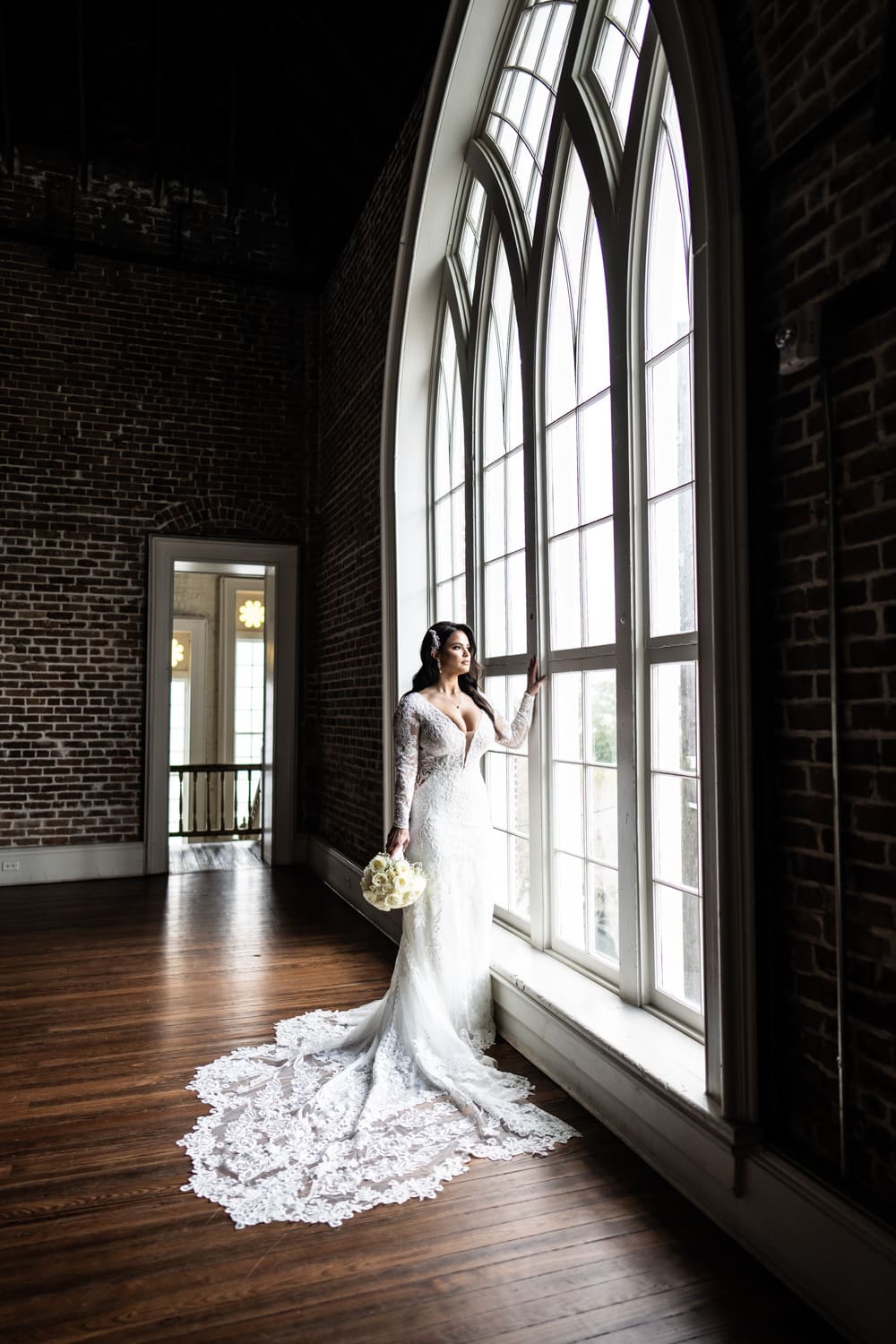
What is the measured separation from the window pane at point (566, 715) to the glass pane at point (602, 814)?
0.55ft

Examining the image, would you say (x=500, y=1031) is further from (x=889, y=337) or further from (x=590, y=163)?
(x=590, y=163)

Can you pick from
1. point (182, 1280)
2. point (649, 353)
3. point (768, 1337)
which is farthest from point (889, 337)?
point (182, 1280)

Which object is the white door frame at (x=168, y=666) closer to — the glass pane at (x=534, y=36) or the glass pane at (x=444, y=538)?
the glass pane at (x=444, y=538)

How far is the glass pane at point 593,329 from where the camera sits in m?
3.45

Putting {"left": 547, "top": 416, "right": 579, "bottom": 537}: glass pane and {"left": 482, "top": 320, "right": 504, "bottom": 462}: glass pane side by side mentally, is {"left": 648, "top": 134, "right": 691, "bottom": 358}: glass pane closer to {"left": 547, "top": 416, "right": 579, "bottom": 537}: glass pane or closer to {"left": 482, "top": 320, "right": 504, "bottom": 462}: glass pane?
{"left": 547, "top": 416, "right": 579, "bottom": 537}: glass pane

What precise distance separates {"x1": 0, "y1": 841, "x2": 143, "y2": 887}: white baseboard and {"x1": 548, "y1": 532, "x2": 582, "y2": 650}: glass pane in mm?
5127

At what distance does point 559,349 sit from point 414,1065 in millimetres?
3052

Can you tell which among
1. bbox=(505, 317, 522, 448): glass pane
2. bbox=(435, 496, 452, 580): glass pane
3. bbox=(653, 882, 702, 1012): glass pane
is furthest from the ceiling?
bbox=(653, 882, 702, 1012): glass pane

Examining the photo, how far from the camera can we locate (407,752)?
3697 millimetres

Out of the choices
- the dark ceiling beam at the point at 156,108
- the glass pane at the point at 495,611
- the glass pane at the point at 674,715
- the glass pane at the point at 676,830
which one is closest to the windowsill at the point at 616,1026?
the glass pane at the point at 676,830

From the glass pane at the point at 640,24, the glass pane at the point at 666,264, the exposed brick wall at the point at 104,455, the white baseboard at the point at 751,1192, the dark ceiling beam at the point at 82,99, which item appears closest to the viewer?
the white baseboard at the point at 751,1192

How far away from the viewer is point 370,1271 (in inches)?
86.2

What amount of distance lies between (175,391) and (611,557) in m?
5.66

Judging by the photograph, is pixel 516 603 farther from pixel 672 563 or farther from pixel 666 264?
pixel 666 264
